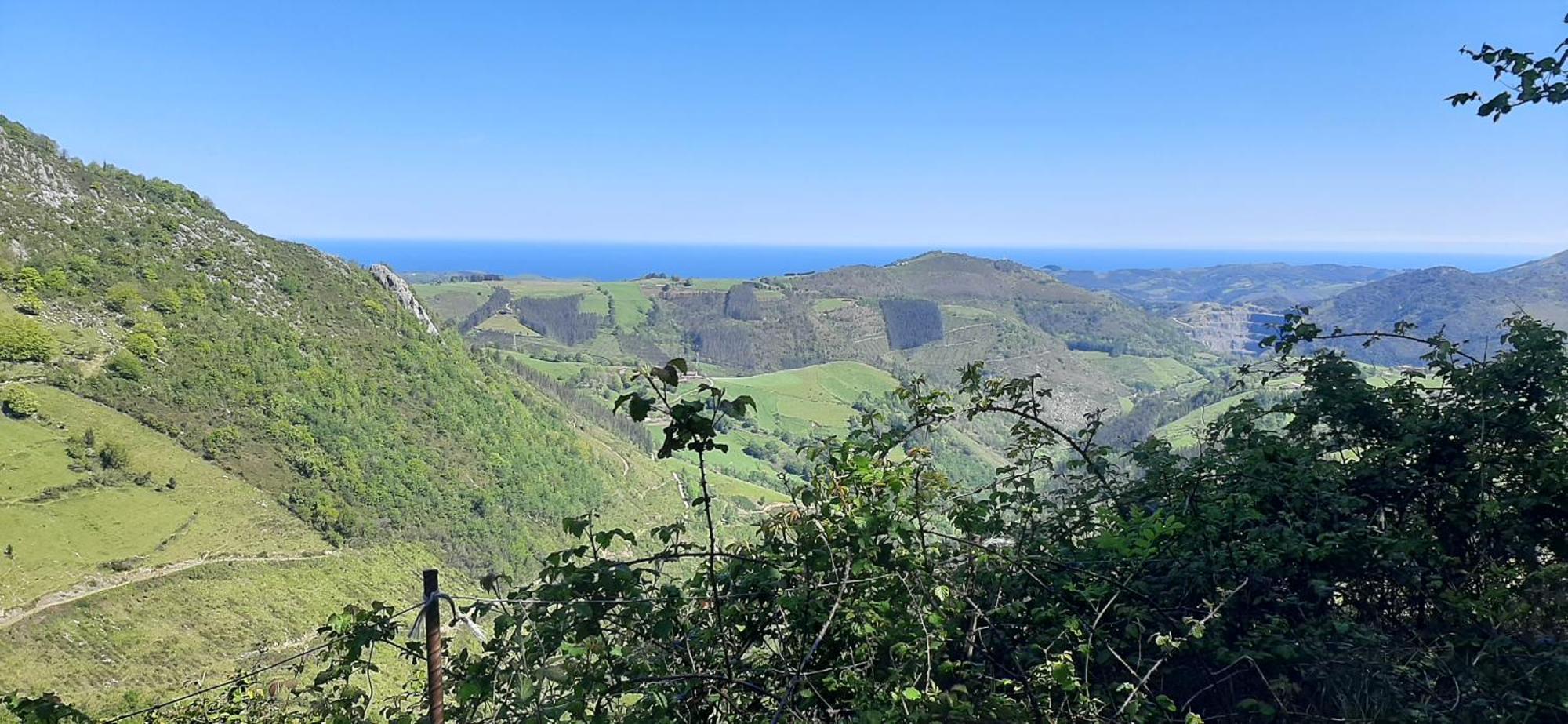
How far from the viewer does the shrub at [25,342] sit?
6247cm

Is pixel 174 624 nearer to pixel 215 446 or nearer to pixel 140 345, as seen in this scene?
pixel 215 446

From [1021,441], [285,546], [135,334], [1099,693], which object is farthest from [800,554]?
[135,334]

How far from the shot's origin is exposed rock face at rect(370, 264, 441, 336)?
10594 cm

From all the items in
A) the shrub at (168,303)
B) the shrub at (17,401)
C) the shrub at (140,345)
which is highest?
the shrub at (168,303)

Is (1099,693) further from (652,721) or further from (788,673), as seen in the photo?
(652,721)

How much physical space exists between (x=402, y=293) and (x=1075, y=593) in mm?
120514

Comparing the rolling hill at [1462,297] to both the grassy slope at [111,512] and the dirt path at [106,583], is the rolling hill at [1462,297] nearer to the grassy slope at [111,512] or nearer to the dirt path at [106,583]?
the dirt path at [106,583]

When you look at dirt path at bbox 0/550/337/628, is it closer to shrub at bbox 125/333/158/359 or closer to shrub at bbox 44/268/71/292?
shrub at bbox 125/333/158/359

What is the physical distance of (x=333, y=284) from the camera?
323 ft

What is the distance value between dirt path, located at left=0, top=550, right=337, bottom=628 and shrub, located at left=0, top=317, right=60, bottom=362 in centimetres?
2794

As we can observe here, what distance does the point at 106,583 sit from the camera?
4944 cm


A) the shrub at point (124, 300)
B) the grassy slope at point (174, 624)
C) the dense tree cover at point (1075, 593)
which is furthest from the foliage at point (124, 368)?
the dense tree cover at point (1075, 593)

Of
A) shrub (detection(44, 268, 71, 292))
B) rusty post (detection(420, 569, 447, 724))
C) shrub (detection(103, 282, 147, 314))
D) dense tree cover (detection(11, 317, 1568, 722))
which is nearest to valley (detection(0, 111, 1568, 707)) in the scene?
shrub (detection(44, 268, 71, 292))

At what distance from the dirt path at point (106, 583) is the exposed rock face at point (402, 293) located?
53.2 meters
